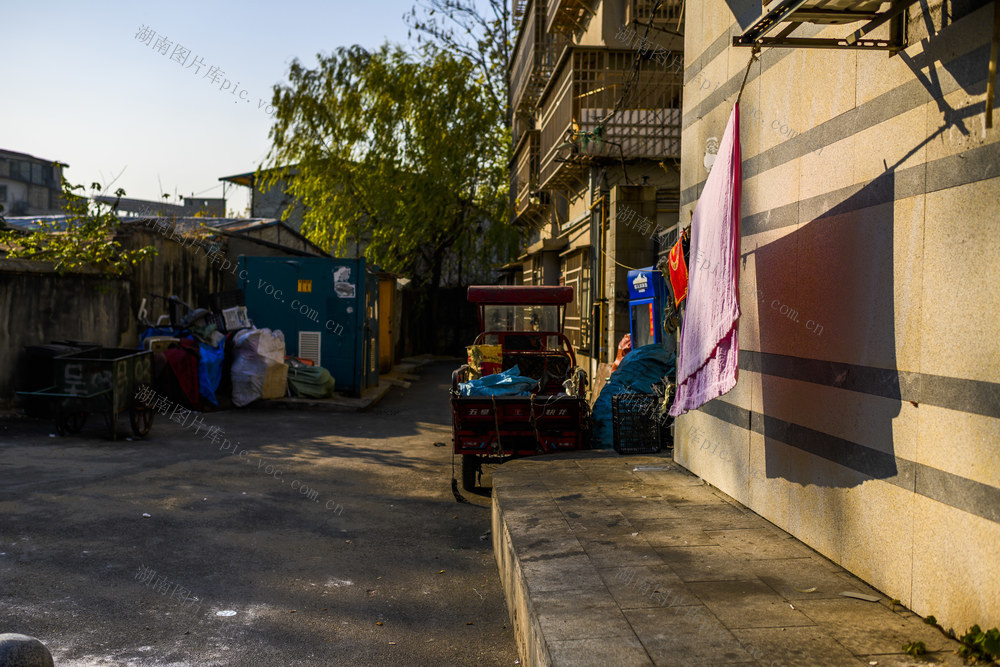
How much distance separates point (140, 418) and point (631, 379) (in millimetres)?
6789

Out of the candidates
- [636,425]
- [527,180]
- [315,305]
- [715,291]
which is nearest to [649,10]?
[315,305]

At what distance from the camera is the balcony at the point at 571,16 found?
18781mm

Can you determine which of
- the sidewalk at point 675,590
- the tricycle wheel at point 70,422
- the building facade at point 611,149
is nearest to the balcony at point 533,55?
the building facade at point 611,149

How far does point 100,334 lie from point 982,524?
13839 mm

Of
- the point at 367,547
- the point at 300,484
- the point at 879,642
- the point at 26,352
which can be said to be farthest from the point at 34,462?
the point at 879,642

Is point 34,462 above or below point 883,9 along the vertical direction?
below

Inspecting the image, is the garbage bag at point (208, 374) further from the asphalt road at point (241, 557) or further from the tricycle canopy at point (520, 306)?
the tricycle canopy at point (520, 306)

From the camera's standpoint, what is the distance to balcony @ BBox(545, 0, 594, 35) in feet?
61.6

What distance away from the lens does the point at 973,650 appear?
11.1 ft

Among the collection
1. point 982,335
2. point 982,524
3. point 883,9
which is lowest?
point 982,524

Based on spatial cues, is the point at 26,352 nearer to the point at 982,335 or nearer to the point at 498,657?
the point at 498,657

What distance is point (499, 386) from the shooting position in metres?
8.91

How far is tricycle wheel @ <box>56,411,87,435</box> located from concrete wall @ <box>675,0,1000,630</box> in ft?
30.0

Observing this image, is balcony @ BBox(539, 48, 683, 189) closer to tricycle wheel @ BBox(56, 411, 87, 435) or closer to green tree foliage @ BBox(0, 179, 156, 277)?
green tree foliage @ BBox(0, 179, 156, 277)
